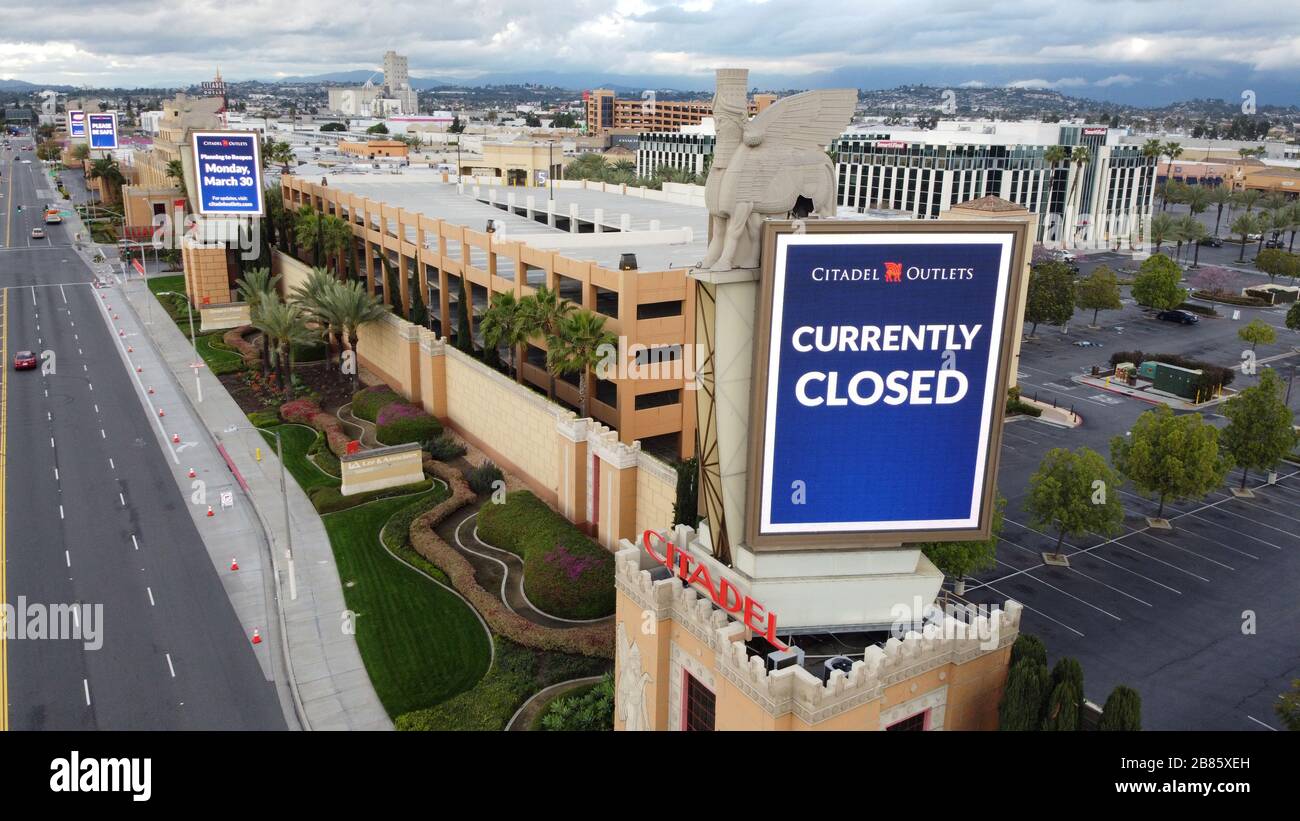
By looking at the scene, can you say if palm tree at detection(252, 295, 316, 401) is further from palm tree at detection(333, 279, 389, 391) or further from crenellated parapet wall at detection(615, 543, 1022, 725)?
crenellated parapet wall at detection(615, 543, 1022, 725)

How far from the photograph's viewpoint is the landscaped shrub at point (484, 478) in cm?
4797

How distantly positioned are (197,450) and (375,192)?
138 ft

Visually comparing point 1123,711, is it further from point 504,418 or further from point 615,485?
point 504,418

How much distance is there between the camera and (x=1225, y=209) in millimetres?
189875

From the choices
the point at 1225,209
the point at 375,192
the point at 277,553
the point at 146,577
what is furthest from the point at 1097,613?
the point at 1225,209

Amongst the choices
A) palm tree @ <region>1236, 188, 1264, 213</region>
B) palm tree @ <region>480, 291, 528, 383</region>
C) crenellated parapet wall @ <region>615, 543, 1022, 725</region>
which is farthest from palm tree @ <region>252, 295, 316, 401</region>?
palm tree @ <region>1236, 188, 1264, 213</region>

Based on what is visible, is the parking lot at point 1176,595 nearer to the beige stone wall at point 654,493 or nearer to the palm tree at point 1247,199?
the beige stone wall at point 654,493

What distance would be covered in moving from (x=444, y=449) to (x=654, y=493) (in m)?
19.1

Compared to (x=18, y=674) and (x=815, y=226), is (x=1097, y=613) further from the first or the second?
(x=18, y=674)

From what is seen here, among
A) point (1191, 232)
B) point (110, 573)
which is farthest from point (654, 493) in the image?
point (1191, 232)

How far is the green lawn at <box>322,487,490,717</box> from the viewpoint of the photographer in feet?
105

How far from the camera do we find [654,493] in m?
37.4
